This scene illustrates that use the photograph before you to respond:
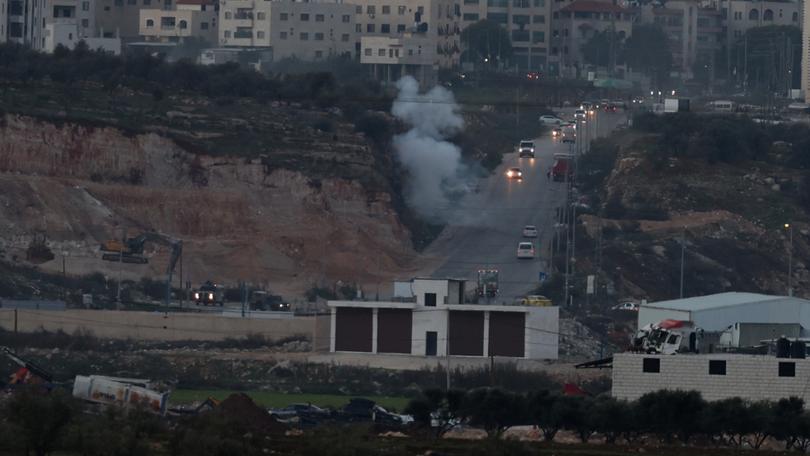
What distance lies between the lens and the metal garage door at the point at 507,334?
76.8m

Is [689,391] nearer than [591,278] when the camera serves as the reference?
Yes

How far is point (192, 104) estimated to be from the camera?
10600 cm

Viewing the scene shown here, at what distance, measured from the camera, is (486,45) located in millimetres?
137375

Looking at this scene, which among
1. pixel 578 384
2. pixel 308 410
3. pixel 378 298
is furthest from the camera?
pixel 378 298

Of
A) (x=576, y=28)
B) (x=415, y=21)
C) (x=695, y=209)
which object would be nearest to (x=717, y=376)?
(x=695, y=209)

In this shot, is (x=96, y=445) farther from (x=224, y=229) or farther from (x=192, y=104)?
(x=192, y=104)

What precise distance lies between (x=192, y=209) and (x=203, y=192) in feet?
5.48

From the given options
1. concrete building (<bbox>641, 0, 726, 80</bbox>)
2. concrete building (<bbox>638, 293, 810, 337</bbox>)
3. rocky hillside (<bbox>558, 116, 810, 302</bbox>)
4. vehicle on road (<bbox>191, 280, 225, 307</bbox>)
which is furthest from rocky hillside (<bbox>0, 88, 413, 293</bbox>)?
concrete building (<bbox>641, 0, 726, 80</bbox>)

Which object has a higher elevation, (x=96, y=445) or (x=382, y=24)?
(x=382, y=24)

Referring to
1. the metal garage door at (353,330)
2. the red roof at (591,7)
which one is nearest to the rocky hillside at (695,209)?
the metal garage door at (353,330)

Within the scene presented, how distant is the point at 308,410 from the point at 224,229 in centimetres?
3096

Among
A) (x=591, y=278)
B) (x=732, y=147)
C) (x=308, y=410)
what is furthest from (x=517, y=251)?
(x=308, y=410)

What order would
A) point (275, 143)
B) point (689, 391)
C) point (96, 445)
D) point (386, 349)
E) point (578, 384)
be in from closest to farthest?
point (96, 445) → point (689, 391) → point (578, 384) → point (386, 349) → point (275, 143)

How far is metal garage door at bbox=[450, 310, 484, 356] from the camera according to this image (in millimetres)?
76812
